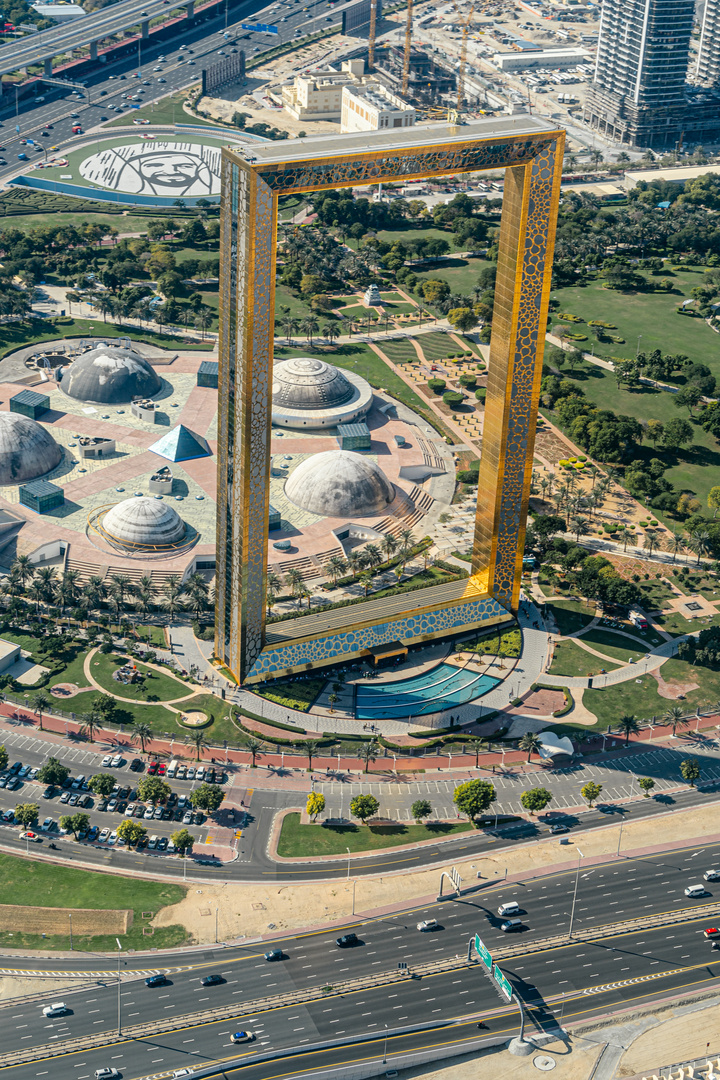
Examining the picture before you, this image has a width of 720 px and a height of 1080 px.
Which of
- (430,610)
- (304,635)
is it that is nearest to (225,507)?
(304,635)

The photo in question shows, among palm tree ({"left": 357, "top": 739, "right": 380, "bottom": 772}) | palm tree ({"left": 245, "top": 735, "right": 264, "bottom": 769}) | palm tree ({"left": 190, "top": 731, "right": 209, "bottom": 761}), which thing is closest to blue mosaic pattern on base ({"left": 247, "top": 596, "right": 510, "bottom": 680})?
palm tree ({"left": 245, "top": 735, "right": 264, "bottom": 769})

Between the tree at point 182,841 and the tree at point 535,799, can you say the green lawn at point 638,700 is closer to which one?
the tree at point 535,799

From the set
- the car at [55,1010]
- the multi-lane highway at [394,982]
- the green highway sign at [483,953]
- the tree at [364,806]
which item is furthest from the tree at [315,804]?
the car at [55,1010]

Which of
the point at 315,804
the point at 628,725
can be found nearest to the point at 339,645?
the point at 315,804

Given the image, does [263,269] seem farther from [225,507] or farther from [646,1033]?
[646,1033]

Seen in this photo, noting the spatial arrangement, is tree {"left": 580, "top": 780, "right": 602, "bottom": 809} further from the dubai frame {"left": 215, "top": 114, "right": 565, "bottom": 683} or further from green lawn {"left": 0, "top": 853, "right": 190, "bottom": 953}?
green lawn {"left": 0, "top": 853, "right": 190, "bottom": 953}

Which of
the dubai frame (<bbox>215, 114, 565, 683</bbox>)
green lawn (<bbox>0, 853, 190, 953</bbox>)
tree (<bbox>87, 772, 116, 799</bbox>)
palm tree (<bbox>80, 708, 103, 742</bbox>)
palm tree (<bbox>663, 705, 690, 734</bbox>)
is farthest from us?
palm tree (<bbox>663, 705, 690, 734</bbox>)
